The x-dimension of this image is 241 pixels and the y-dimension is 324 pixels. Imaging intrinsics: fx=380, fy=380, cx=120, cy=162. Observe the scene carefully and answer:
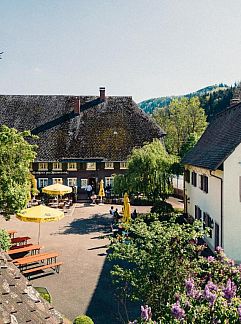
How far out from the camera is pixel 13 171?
1638 centimetres

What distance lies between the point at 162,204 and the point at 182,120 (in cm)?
2888

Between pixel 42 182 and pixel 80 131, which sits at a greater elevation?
pixel 80 131

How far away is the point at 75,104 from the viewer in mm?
42469

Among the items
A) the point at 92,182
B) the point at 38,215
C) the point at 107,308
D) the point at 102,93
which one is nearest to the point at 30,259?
the point at 38,215

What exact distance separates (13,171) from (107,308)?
280 inches

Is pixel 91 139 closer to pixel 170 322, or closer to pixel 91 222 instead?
pixel 91 222

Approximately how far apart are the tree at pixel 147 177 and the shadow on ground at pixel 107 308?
1355 centimetres

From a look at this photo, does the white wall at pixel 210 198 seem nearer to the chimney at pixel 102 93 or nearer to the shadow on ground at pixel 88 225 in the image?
the shadow on ground at pixel 88 225

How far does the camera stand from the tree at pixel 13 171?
51.9ft

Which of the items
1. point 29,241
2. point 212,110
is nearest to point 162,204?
point 29,241

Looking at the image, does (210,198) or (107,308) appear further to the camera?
(210,198)

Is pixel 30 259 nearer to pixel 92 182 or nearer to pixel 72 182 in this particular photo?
pixel 72 182

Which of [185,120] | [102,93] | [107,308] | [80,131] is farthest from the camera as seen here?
[185,120]

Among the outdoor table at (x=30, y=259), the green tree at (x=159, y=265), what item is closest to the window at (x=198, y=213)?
the outdoor table at (x=30, y=259)
